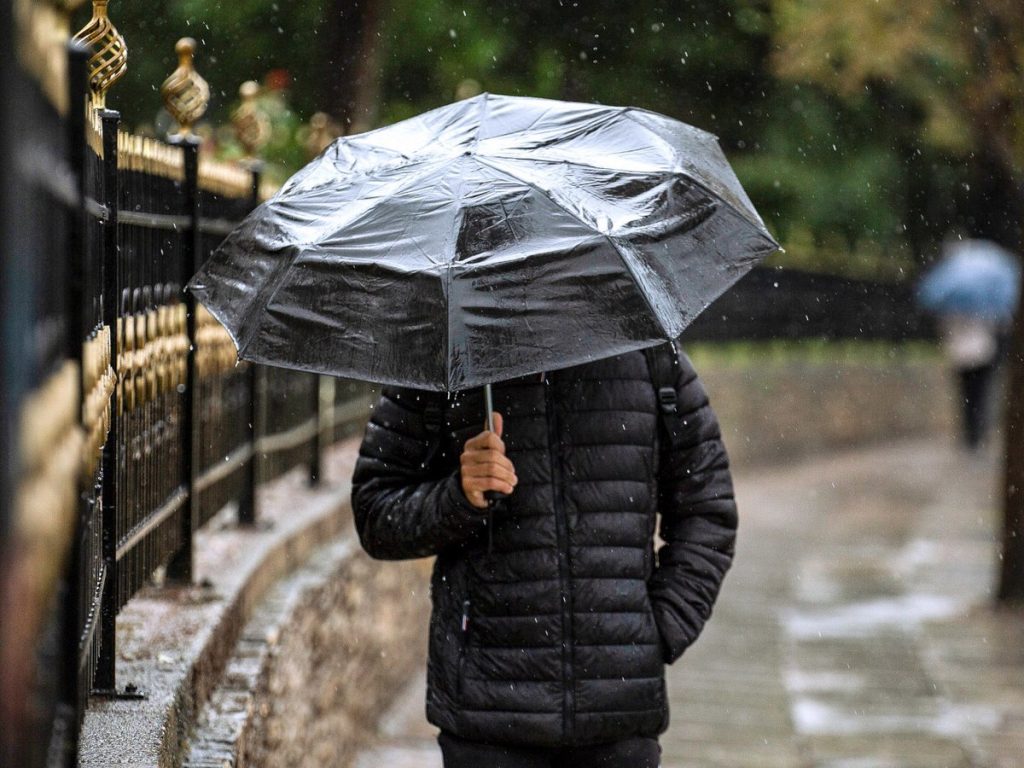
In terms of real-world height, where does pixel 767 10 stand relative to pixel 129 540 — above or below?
above

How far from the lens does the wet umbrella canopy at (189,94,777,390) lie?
337cm

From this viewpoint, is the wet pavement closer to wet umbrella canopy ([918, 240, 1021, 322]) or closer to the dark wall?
the dark wall

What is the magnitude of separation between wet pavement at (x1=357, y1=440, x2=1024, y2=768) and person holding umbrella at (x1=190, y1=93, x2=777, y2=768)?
307 cm

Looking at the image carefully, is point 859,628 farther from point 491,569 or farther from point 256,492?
point 491,569

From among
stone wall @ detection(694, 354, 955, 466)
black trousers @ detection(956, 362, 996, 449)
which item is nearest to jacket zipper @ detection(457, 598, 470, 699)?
stone wall @ detection(694, 354, 955, 466)

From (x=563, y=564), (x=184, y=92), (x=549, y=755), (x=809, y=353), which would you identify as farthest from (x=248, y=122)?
(x=809, y=353)

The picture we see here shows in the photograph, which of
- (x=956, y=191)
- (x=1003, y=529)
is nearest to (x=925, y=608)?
(x=1003, y=529)

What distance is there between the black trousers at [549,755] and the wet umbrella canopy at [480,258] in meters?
0.82

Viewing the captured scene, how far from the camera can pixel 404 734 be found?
7.16m

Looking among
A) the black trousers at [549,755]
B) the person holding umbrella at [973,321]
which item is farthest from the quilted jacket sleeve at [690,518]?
the person holding umbrella at [973,321]

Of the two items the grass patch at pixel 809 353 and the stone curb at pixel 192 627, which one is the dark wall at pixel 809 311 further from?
the stone curb at pixel 192 627

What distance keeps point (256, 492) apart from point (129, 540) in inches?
95.4

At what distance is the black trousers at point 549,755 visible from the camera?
3.61 m

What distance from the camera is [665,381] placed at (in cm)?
378
